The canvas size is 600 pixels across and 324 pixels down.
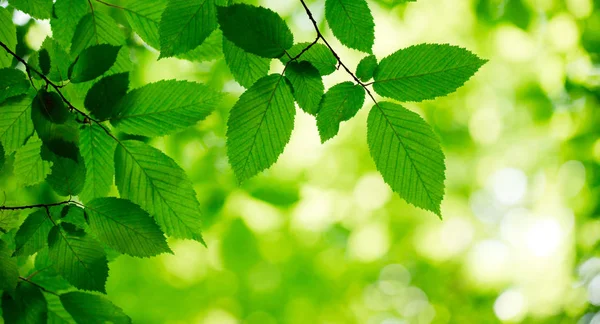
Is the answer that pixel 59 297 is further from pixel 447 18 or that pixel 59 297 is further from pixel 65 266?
pixel 447 18

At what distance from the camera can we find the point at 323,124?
2.31 ft

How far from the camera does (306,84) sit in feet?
2.29

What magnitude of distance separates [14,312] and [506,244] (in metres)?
4.14

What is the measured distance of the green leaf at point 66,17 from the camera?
888 millimetres

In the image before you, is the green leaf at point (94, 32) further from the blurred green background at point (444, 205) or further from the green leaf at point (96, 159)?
the blurred green background at point (444, 205)

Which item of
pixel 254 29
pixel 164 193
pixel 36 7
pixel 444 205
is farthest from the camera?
pixel 444 205

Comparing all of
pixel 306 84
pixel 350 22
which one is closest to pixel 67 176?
pixel 306 84

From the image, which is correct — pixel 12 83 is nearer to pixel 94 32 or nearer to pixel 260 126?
pixel 94 32

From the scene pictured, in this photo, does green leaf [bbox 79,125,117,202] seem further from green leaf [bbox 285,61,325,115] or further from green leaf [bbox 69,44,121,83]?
green leaf [bbox 285,61,325,115]

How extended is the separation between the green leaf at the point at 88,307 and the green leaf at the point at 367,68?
2.08 ft

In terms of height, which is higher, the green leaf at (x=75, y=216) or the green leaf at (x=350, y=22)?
the green leaf at (x=350, y=22)

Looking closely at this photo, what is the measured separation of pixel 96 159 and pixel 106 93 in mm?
148

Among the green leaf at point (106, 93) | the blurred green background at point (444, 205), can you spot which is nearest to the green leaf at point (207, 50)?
the green leaf at point (106, 93)

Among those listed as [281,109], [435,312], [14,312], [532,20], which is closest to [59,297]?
[14,312]
